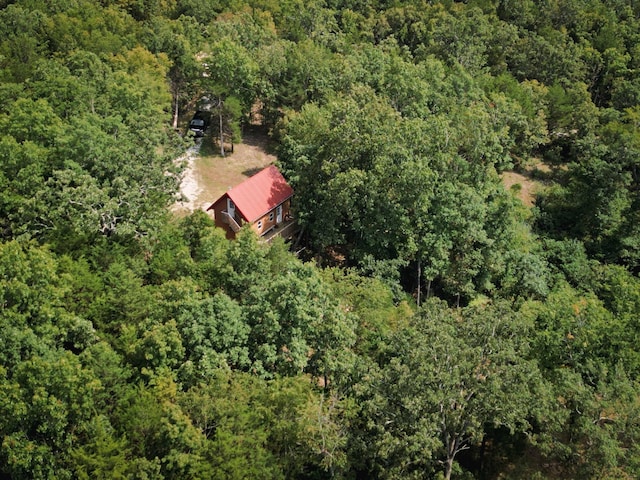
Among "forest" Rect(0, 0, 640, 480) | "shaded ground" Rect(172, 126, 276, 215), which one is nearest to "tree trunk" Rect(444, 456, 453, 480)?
"forest" Rect(0, 0, 640, 480)

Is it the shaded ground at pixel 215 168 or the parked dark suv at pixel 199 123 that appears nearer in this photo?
the shaded ground at pixel 215 168

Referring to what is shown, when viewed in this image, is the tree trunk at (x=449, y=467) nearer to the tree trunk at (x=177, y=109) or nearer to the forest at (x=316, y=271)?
the forest at (x=316, y=271)

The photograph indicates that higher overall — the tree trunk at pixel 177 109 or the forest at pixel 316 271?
the forest at pixel 316 271

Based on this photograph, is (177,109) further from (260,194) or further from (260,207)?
(260,207)

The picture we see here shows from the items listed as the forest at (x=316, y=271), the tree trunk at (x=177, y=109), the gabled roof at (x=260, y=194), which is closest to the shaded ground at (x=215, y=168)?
the forest at (x=316, y=271)

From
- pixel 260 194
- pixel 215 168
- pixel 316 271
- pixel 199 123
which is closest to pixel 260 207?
pixel 260 194
